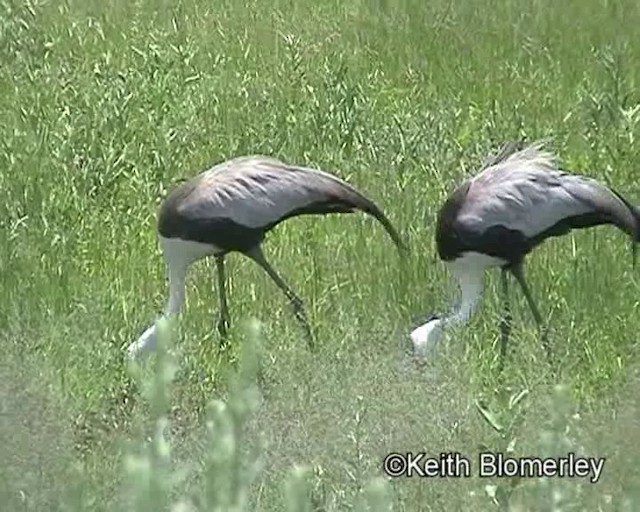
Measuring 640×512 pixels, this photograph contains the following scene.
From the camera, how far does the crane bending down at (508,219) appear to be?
14.8 ft

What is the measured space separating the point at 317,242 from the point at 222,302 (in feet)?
2.58

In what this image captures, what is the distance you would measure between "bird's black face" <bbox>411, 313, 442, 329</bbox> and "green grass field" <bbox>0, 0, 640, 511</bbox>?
39mm

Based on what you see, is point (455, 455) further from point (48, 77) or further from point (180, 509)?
point (48, 77)

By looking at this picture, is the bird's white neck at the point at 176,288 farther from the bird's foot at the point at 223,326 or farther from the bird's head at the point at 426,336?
the bird's head at the point at 426,336

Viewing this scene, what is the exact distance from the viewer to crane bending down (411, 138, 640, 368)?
14.8 ft

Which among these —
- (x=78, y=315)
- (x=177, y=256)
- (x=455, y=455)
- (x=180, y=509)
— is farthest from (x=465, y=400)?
(x=180, y=509)

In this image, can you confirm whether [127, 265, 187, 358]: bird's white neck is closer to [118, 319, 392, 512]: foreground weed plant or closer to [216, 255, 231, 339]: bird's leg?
[216, 255, 231, 339]: bird's leg

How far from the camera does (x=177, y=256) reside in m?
4.73

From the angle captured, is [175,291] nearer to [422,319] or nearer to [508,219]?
[422,319]

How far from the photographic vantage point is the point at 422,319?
4941 millimetres

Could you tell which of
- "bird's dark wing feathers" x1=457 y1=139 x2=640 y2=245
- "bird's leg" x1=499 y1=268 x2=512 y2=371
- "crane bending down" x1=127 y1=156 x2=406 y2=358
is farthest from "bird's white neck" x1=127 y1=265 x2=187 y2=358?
"bird's leg" x1=499 y1=268 x2=512 y2=371

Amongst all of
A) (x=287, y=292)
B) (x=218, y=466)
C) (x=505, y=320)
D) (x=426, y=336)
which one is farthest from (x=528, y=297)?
(x=218, y=466)

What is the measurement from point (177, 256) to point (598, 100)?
9.82ft

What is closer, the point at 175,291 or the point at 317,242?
the point at 175,291
